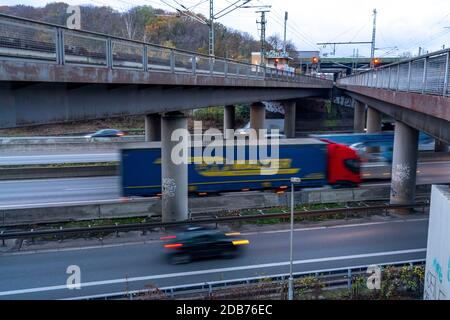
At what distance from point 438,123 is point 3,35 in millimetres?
11781

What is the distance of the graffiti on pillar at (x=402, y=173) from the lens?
20.1m

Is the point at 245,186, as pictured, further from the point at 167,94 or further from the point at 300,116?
the point at 300,116

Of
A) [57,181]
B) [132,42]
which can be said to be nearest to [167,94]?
[132,42]

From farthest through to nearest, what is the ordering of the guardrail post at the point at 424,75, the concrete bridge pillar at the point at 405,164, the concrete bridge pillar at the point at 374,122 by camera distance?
the concrete bridge pillar at the point at 374,122
the concrete bridge pillar at the point at 405,164
the guardrail post at the point at 424,75

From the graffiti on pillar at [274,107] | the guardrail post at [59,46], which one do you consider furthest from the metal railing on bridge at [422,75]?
the graffiti on pillar at [274,107]

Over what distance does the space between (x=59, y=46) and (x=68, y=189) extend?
1715 centimetres

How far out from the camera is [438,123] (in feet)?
41.3

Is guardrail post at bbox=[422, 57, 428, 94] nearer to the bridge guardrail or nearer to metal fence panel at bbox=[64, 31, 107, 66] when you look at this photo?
the bridge guardrail

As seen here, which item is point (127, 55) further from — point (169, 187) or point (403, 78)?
point (403, 78)

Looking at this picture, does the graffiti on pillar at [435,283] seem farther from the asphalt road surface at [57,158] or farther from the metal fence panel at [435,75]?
the asphalt road surface at [57,158]

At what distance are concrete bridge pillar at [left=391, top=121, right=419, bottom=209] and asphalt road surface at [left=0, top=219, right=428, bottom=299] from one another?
3.66 meters
